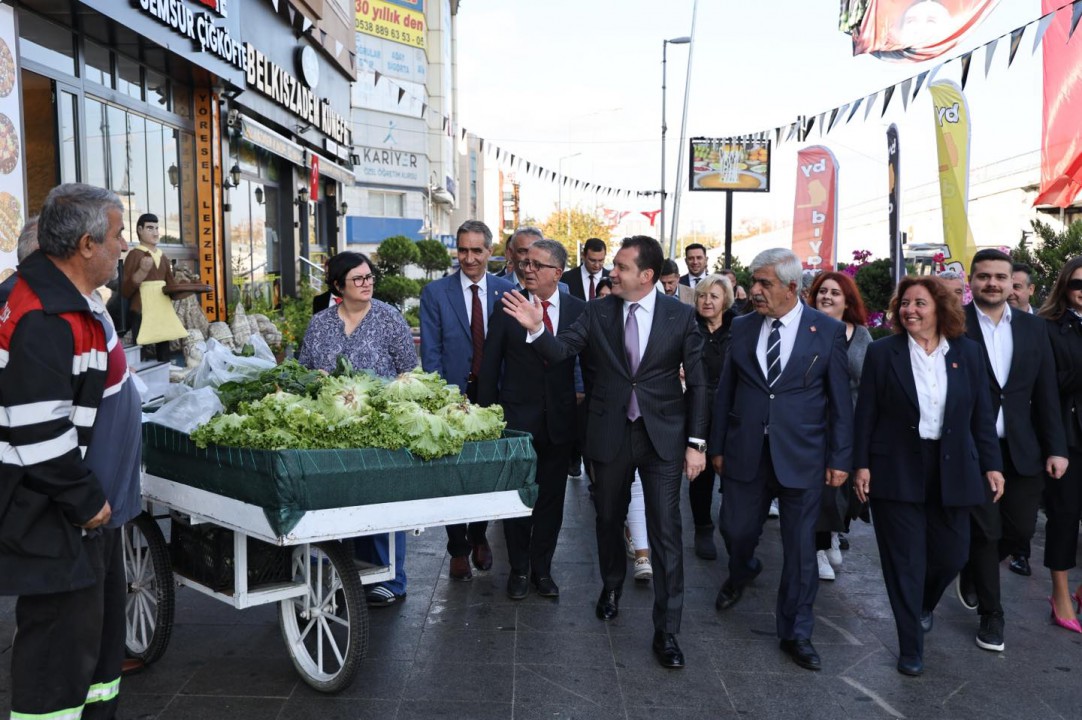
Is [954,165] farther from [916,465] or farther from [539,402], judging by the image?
[539,402]

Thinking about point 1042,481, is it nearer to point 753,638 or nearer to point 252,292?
point 753,638

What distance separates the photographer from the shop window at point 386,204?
60.1 m

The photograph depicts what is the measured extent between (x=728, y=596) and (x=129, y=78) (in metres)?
9.68

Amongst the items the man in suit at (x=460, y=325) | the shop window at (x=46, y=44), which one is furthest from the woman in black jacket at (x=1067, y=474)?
the shop window at (x=46, y=44)

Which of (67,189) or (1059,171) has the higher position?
(1059,171)

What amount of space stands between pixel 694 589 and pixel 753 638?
0.86m

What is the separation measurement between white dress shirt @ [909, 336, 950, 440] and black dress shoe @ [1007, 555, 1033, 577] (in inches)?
85.4

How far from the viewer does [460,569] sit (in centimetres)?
596

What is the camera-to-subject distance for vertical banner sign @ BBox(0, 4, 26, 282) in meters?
7.56

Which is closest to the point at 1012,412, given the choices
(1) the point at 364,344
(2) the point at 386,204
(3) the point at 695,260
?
(1) the point at 364,344

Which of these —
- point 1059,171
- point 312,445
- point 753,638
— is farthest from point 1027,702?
point 1059,171

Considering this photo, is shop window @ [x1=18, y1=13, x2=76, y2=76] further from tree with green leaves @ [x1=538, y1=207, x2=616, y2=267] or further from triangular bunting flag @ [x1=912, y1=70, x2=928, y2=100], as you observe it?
tree with green leaves @ [x1=538, y1=207, x2=616, y2=267]

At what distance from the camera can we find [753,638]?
507 cm

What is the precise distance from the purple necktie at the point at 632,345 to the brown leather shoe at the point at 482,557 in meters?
1.79
